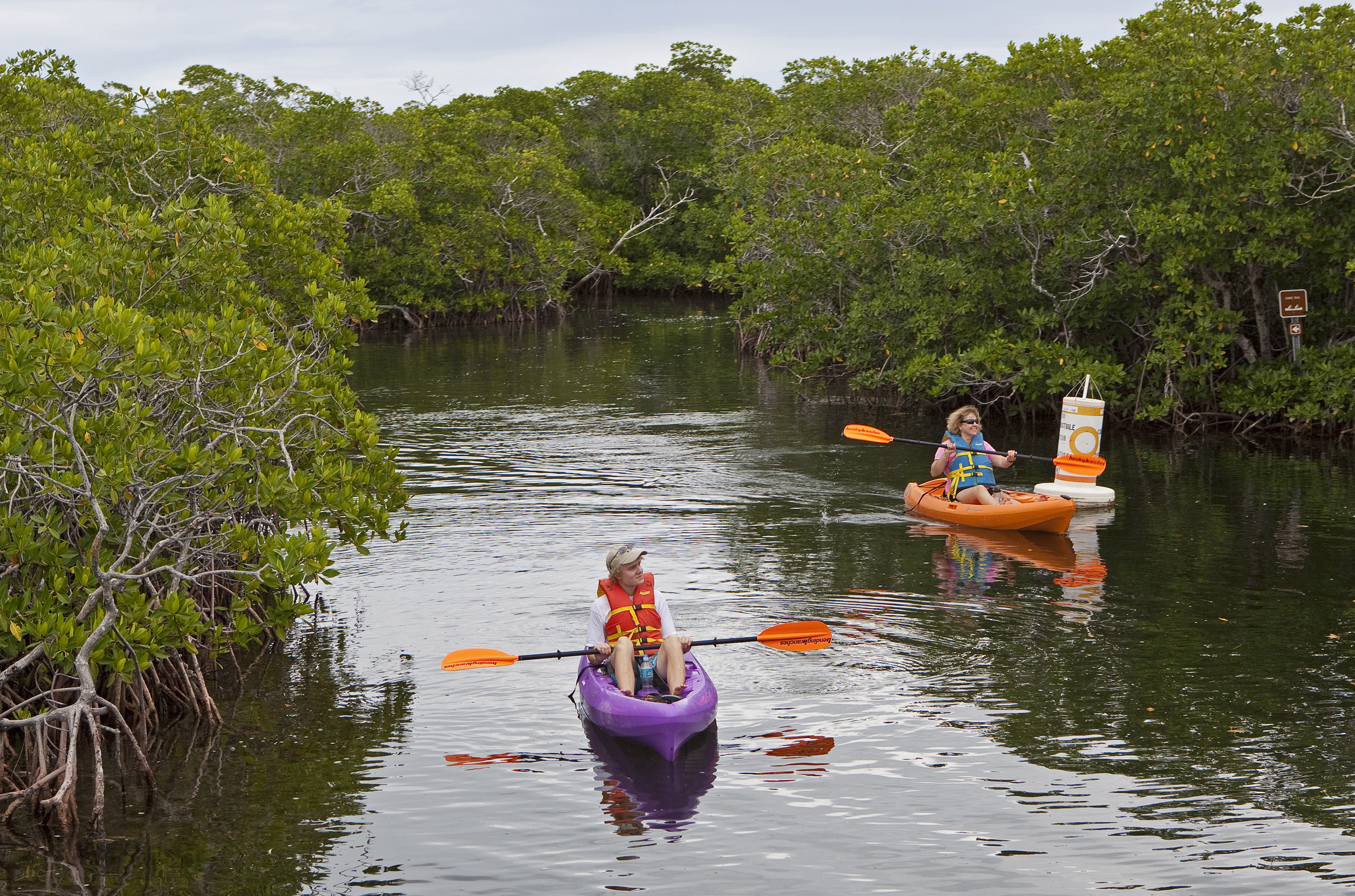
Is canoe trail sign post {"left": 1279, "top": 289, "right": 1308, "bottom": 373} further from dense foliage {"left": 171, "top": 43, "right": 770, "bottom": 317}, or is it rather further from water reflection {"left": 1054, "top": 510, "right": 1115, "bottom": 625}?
dense foliage {"left": 171, "top": 43, "right": 770, "bottom": 317}

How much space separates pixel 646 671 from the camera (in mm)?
9914

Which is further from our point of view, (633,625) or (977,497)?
(977,497)

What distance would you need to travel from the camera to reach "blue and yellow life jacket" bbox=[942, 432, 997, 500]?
54.3ft

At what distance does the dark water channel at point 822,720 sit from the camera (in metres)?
7.60

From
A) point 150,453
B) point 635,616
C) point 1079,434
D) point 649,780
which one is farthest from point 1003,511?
point 150,453

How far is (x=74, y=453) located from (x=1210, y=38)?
1747 centimetres

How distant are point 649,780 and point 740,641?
6.07 feet

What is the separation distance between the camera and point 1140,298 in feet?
73.9

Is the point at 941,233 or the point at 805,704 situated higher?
the point at 941,233

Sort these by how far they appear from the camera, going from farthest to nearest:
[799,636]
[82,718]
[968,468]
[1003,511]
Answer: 1. [968,468]
2. [1003,511]
3. [799,636]
4. [82,718]

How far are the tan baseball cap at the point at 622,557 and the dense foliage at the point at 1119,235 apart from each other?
13077 millimetres

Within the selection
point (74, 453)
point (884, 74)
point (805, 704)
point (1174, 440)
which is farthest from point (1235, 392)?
point (884, 74)

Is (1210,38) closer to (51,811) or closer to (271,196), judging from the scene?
(271,196)

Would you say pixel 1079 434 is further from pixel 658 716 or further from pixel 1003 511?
pixel 658 716
